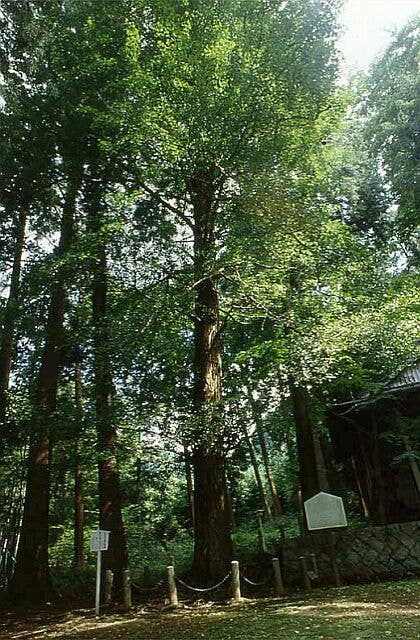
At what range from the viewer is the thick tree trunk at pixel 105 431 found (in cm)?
913

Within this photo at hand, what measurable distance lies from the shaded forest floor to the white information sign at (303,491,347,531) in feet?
3.56

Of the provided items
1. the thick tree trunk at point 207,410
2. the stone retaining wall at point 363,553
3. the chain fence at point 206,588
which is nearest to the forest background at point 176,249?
the thick tree trunk at point 207,410

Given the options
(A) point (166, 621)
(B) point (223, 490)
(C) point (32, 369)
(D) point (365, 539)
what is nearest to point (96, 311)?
(C) point (32, 369)

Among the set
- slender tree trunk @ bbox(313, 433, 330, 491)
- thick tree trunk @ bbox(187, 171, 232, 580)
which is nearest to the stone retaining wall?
thick tree trunk @ bbox(187, 171, 232, 580)

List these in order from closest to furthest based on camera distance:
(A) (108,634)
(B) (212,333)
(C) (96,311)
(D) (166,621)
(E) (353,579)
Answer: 1. (A) (108,634)
2. (D) (166,621)
3. (E) (353,579)
4. (B) (212,333)
5. (C) (96,311)

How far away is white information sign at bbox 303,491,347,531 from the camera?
27.5ft

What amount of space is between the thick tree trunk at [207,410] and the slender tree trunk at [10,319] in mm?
4237

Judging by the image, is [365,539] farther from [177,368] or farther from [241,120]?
[241,120]

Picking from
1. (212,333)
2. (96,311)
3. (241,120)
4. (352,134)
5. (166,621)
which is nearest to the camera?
(166,621)

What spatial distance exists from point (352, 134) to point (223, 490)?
496 inches

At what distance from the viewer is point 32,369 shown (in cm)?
1218

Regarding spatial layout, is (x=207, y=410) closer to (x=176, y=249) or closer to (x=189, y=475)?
(x=176, y=249)

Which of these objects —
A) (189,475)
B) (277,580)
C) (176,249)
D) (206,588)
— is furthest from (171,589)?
(189,475)

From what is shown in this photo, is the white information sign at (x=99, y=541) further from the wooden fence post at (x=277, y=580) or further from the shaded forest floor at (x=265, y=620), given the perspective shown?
the wooden fence post at (x=277, y=580)
